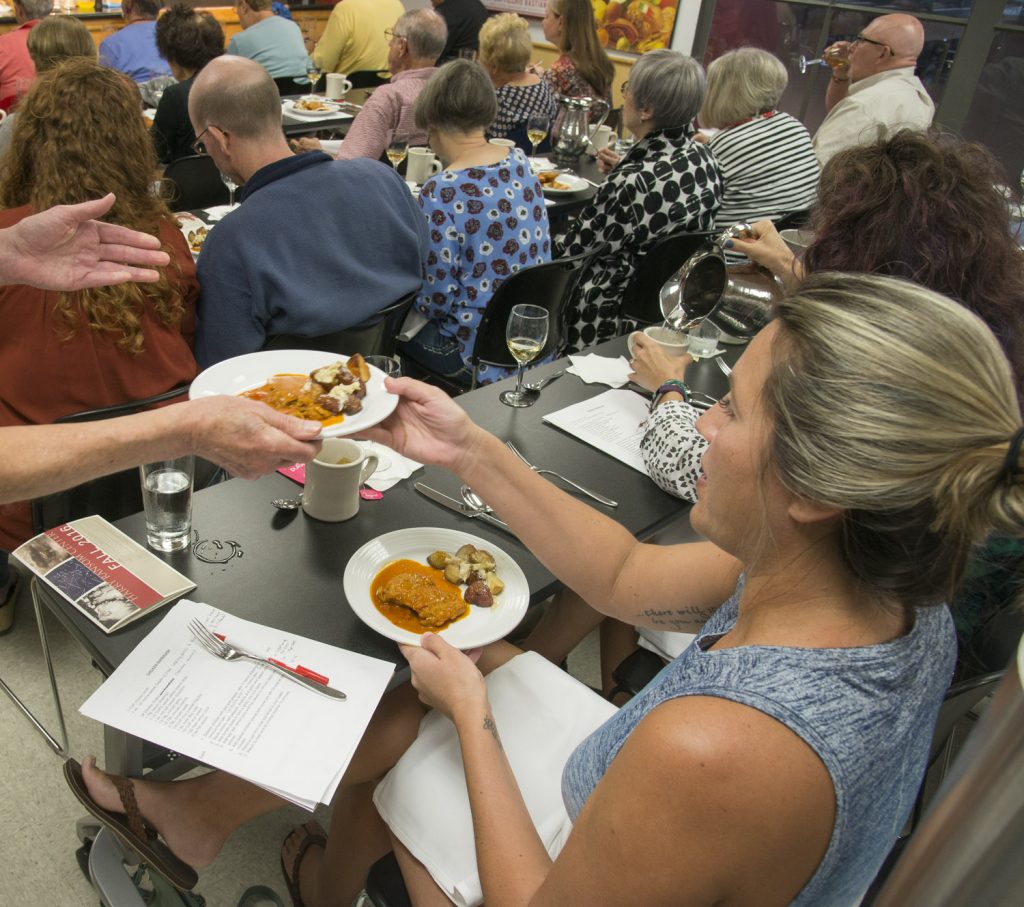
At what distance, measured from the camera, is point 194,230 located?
9.19 feet

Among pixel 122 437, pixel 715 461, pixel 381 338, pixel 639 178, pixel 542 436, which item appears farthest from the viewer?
pixel 639 178

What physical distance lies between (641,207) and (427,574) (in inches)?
84.1

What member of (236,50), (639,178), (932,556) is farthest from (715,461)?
(236,50)

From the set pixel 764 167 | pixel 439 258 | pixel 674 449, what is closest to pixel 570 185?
pixel 764 167

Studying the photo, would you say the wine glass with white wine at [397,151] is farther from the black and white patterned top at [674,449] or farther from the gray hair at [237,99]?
the black and white patterned top at [674,449]

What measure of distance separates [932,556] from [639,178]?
2.49 m

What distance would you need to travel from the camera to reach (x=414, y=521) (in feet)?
5.07

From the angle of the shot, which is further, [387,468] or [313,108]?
[313,108]

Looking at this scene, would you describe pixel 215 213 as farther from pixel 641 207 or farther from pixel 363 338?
pixel 641 207

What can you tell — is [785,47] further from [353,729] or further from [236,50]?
[353,729]

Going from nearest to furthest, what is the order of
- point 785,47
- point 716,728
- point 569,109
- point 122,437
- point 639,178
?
point 716,728, point 122,437, point 639,178, point 569,109, point 785,47

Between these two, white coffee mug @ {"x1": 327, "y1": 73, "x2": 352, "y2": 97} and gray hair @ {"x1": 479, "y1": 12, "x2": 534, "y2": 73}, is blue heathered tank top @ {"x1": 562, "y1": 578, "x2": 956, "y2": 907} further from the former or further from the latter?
white coffee mug @ {"x1": 327, "y1": 73, "x2": 352, "y2": 97}

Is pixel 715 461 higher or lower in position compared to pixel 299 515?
higher

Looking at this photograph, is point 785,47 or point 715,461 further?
point 785,47
